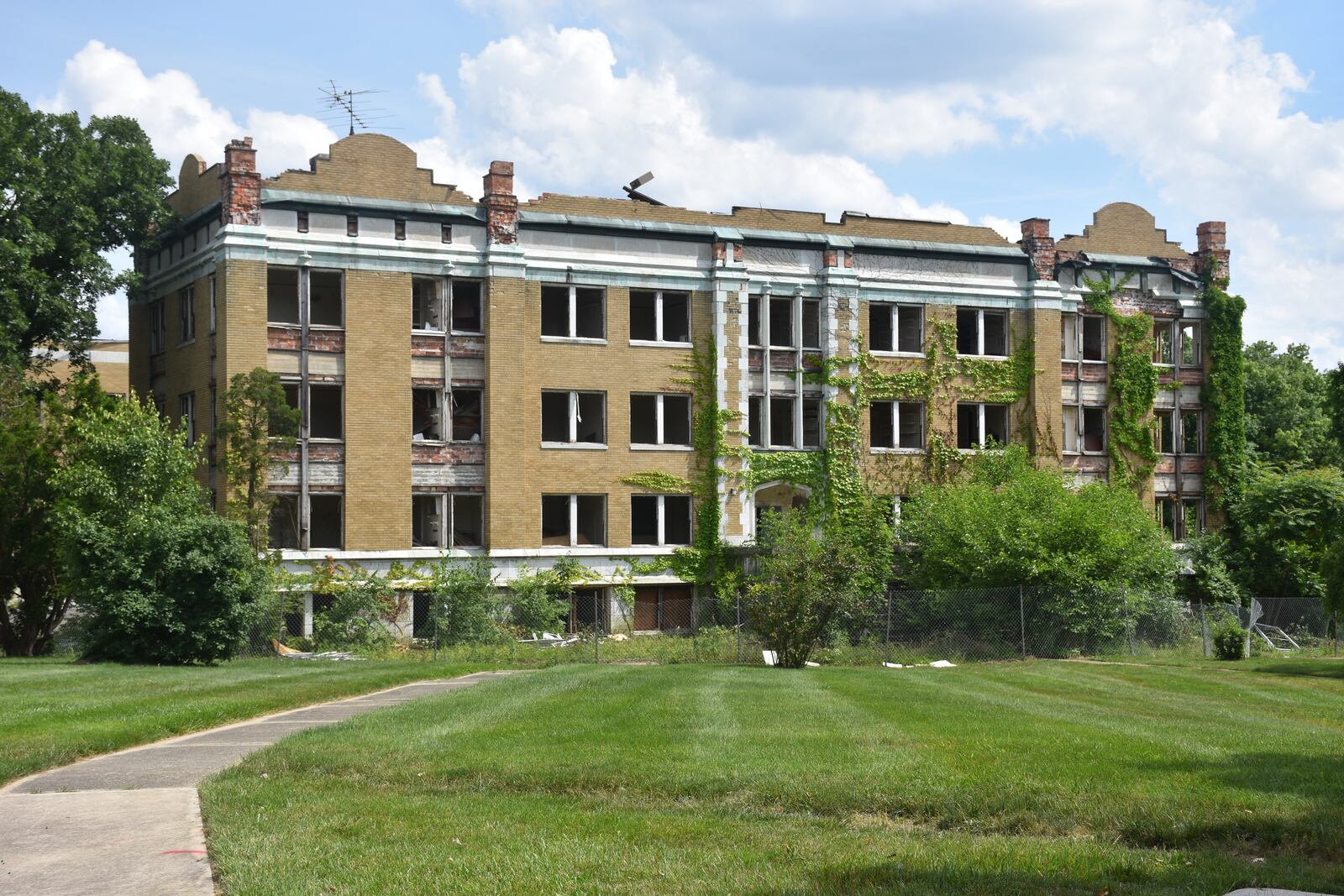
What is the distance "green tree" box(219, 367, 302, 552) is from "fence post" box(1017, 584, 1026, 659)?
19175mm

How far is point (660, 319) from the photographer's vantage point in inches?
1687

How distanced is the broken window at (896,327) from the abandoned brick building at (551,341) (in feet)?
0.28

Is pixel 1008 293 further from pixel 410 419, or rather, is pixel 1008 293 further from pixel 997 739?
pixel 997 739

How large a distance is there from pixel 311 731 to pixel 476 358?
25.8m

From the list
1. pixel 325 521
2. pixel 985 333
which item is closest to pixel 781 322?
pixel 985 333

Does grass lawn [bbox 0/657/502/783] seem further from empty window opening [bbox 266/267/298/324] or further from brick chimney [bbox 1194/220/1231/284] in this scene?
brick chimney [bbox 1194/220/1231/284]

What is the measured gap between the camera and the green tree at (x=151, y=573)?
28.3 metres

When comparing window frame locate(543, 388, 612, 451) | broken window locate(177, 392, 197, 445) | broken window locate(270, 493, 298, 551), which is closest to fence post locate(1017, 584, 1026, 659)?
window frame locate(543, 388, 612, 451)

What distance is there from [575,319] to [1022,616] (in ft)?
51.9

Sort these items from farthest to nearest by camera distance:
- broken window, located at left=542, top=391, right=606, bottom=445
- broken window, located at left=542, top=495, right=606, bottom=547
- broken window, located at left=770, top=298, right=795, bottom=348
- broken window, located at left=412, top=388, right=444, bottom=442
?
broken window, located at left=770, top=298, right=795, bottom=348 → broken window, located at left=542, top=391, right=606, bottom=445 → broken window, located at left=542, top=495, right=606, bottom=547 → broken window, located at left=412, top=388, right=444, bottom=442

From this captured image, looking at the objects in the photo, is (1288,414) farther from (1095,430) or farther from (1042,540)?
(1042,540)

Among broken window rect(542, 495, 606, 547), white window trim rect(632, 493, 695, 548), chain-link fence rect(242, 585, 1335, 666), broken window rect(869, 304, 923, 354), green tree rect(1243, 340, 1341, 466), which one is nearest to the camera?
chain-link fence rect(242, 585, 1335, 666)

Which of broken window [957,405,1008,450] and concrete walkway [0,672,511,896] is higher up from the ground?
broken window [957,405,1008,450]

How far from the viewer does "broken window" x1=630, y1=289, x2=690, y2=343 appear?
43.6 meters
